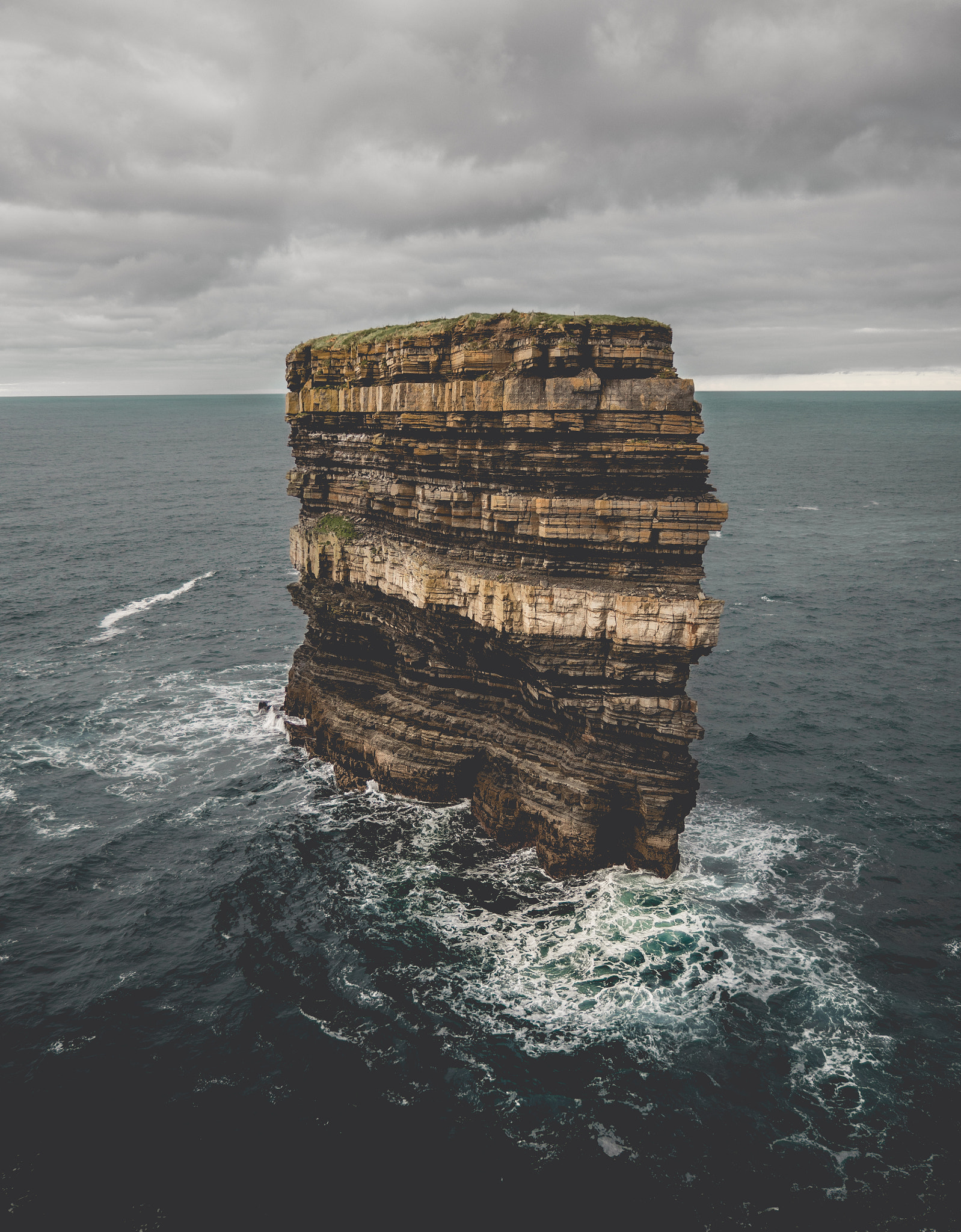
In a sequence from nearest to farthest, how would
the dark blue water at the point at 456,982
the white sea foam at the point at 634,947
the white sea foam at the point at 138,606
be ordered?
the dark blue water at the point at 456,982
the white sea foam at the point at 634,947
the white sea foam at the point at 138,606

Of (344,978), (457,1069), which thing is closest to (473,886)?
(344,978)

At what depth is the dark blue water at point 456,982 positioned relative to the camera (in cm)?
2166

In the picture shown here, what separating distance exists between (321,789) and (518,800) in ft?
39.8

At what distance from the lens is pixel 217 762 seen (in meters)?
45.4

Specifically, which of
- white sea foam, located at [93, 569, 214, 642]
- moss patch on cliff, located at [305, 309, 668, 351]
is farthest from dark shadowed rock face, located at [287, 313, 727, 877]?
white sea foam, located at [93, 569, 214, 642]

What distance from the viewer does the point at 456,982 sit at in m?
28.7

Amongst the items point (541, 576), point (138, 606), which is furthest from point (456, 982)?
point (138, 606)

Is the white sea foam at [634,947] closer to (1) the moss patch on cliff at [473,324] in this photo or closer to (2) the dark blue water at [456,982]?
(2) the dark blue water at [456,982]

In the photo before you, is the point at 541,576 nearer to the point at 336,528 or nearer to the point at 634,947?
the point at 634,947

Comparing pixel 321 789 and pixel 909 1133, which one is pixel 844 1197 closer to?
pixel 909 1133

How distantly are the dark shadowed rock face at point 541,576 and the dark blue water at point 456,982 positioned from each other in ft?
10.6

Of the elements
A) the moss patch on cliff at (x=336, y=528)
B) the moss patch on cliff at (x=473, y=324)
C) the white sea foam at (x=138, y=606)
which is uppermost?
the moss patch on cliff at (x=473, y=324)

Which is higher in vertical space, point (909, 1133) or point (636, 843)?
point (636, 843)

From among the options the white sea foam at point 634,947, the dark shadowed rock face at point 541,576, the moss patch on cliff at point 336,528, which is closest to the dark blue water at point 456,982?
the white sea foam at point 634,947
